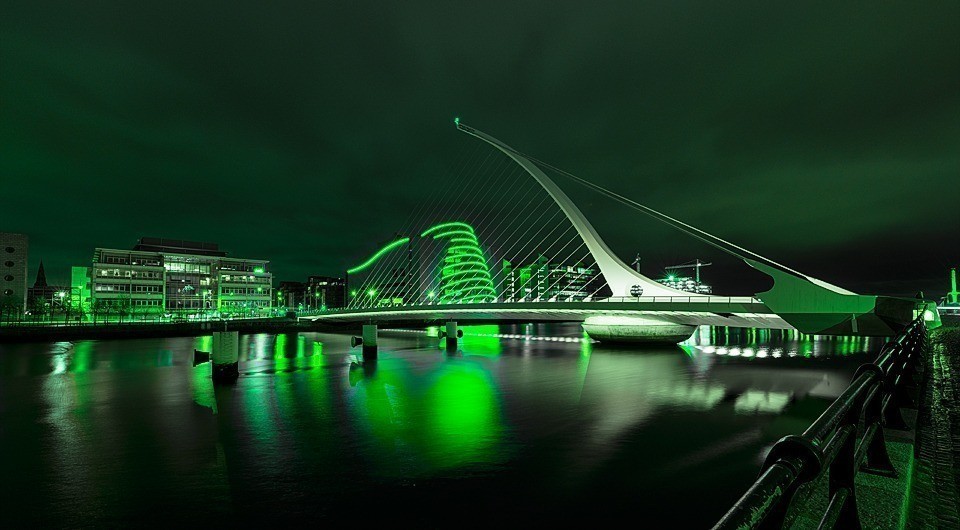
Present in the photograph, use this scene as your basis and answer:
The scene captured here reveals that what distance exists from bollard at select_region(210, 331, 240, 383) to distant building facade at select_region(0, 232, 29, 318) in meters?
83.2

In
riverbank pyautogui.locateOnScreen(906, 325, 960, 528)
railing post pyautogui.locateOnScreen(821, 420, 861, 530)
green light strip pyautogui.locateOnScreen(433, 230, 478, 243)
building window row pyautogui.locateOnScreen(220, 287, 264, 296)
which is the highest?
green light strip pyautogui.locateOnScreen(433, 230, 478, 243)

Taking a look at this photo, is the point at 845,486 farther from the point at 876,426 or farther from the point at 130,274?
the point at 130,274

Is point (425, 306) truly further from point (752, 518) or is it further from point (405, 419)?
point (752, 518)

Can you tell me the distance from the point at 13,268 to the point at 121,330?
1847 inches

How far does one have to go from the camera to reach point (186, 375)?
30922 millimetres

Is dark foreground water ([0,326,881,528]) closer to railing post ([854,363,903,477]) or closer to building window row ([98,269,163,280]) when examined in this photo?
railing post ([854,363,903,477])

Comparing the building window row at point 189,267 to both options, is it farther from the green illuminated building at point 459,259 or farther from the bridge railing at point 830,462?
the bridge railing at point 830,462

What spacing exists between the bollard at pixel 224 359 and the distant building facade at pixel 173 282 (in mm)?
63543

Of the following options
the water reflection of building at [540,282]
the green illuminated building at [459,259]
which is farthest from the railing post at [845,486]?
the green illuminated building at [459,259]

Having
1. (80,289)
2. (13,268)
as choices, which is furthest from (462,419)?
(80,289)

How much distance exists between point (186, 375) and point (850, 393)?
114 feet

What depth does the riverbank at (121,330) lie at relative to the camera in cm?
5544

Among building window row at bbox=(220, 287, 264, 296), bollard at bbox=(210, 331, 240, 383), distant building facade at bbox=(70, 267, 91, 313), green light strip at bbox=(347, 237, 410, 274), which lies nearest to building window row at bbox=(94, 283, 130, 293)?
distant building facade at bbox=(70, 267, 91, 313)

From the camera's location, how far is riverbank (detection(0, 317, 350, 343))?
5544 centimetres
